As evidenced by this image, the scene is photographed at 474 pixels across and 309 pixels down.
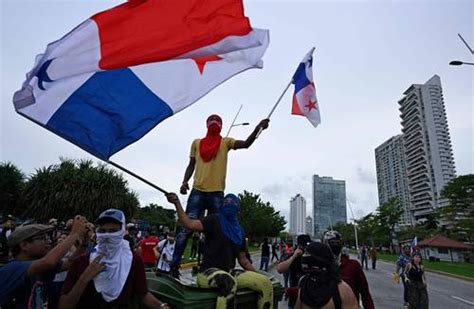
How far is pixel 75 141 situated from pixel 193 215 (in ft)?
4.90

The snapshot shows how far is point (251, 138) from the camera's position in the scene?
4125 millimetres

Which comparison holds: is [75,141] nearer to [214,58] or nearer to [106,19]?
[106,19]

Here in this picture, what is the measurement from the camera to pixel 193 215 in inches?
153

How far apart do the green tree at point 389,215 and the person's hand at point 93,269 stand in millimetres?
77028

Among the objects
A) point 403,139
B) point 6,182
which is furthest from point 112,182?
point 403,139

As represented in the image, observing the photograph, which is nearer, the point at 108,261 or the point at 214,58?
the point at 108,261

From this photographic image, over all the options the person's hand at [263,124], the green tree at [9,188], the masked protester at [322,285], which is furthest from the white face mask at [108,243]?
the green tree at [9,188]

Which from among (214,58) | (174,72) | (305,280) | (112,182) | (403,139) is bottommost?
(305,280)

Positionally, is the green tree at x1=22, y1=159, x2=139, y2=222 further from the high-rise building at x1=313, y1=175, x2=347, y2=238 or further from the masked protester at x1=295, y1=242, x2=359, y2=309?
the high-rise building at x1=313, y1=175, x2=347, y2=238

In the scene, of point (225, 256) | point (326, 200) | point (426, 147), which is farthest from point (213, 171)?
point (426, 147)

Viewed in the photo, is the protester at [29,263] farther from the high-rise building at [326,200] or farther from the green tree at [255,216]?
the high-rise building at [326,200]

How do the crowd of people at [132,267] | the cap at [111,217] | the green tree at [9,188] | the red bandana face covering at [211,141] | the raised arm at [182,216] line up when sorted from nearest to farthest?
the crowd of people at [132,267]
the cap at [111,217]
the raised arm at [182,216]
the red bandana face covering at [211,141]
the green tree at [9,188]

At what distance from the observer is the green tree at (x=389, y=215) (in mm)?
71375

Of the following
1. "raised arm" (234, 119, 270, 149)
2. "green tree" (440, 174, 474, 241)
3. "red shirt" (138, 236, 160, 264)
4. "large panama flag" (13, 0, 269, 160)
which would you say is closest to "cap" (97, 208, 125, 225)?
"large panama flag" (13, 0, 269, 160)
